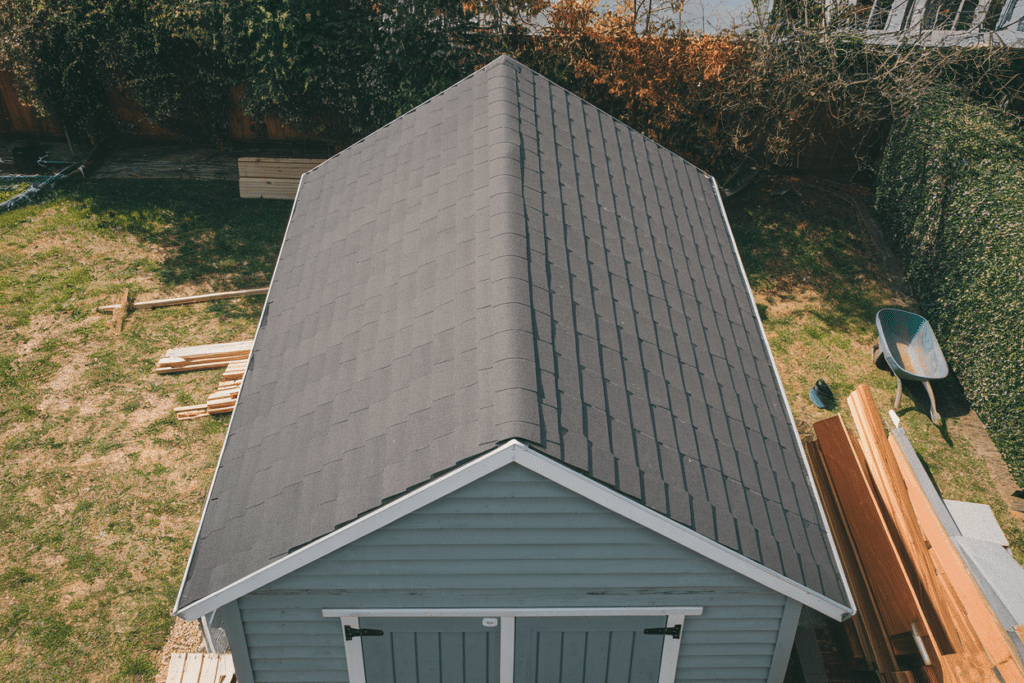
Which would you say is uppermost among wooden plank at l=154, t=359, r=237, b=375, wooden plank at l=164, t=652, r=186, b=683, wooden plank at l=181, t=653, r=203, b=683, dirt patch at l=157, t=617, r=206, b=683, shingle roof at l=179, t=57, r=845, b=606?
shingle roof at l=179, t=57, r=845, b=606

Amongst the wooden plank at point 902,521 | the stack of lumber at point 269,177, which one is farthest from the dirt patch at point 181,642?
the stack of lumber at point 269,177

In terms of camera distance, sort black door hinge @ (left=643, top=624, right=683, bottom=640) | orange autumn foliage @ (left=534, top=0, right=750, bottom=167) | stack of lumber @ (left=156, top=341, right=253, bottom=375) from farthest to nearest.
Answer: orange autumn foliage @ (left=534, top=0, right=750, bottom=167), stack of lumber @ (left=156, top=341, right=253, bottom=375), black door hinge @ (left=643, top=624, right=683, bottom=640)

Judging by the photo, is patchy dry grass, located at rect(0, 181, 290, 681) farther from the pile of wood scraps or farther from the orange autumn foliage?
the orange autumn foliage

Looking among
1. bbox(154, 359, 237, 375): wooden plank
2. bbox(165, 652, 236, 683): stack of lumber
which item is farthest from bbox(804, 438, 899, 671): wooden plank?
bbox(154, 359, 237, 375): wooden plank

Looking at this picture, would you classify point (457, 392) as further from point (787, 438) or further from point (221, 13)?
point (221, 13)

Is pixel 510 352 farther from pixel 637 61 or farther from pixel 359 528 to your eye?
pixel 637 61

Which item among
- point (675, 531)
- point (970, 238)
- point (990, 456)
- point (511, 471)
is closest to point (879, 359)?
point (990, 456)

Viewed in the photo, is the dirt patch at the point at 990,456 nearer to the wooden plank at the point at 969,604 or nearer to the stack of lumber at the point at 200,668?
the wooden plank at the point at 969,604
